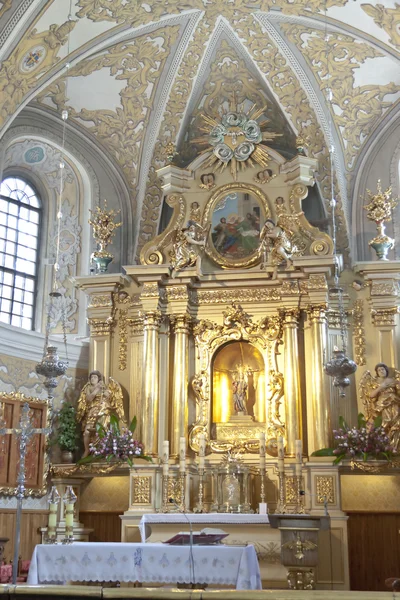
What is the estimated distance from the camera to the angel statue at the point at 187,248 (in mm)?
14094

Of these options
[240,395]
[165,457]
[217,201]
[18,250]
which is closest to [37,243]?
[18,250]

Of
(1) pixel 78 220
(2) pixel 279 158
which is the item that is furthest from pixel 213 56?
(1) pixel 78 220

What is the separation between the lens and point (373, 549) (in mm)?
12539

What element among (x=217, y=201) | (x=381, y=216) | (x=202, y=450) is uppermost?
(x=217, y=201)

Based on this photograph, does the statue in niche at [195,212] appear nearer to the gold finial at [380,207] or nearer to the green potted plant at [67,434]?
the gold finial at [380,207]

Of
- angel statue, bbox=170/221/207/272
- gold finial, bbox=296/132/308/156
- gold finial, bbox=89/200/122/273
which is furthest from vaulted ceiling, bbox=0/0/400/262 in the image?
angel statue, bbox=170/221/207/272

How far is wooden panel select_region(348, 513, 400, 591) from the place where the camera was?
12375mm

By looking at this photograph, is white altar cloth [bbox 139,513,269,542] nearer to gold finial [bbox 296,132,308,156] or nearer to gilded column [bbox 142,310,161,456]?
gilded column [bbox 142,310,161,456]

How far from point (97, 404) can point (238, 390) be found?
8.39 feet

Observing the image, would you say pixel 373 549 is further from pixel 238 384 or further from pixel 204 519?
pixel 238 384

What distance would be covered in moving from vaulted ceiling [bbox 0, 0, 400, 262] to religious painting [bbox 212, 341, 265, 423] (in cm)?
283

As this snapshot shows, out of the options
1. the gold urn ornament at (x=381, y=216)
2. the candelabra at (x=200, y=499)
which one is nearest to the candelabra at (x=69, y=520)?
the candelabra at (x=200, y=499)

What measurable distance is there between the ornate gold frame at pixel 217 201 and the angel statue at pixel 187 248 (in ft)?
1.02

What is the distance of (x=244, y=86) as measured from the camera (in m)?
15.0
